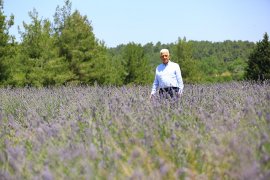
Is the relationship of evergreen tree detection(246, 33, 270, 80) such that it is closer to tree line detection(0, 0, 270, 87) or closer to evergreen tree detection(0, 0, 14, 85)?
tree line detection(0, 0, 270, 87)

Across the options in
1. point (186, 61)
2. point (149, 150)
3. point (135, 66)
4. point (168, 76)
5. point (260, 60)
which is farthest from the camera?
point (186, 61)

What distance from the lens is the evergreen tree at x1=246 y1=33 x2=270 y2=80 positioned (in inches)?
1037

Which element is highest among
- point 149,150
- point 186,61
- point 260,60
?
point 186,61

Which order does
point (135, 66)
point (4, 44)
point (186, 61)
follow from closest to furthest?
point (4, 44) → point (135, 66) → point (186, 61)

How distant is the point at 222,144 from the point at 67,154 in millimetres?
1194

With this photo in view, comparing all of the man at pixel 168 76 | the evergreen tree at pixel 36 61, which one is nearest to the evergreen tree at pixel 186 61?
the evergreen tree at pixel 36 61

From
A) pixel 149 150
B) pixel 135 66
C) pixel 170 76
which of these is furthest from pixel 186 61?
pixel 149 150

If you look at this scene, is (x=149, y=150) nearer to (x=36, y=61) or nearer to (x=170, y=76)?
(x=170, y=76)

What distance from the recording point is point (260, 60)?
26.9 m

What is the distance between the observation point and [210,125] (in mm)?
3215

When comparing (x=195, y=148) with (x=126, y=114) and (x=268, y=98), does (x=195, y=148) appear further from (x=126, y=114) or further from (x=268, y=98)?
(x=268, y=98)

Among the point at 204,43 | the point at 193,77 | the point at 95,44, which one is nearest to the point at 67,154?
the point at 95,44

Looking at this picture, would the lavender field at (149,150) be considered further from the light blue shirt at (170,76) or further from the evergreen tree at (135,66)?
the evergreen tree at (135,66)

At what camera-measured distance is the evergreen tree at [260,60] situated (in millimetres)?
26328
